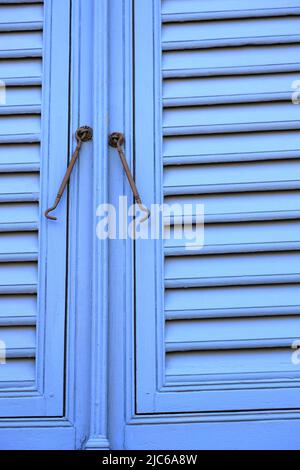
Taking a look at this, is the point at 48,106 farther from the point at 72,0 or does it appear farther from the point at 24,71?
the point at 72,0

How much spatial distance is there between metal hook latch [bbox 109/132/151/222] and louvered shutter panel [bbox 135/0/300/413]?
4 cm

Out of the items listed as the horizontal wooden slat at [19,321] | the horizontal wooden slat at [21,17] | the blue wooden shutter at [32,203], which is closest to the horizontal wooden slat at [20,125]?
the blue wooden shutter at [32,203]

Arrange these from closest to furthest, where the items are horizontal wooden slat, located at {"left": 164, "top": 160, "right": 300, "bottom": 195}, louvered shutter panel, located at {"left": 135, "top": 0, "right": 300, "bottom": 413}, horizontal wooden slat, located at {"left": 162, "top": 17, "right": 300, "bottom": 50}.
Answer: louvered shutter panel, located at {"left": 135, "top": 0, "right": 300, "bottom": 413}
horizontal wooden slat, located at {"left": 164, "top": 160, "right": 300, "bottom": 195}
horizontal wooden slat, located at {"left": 162, "top": 17, "right": 300, "bottom": 50}

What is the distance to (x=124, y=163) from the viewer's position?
230 centimetres

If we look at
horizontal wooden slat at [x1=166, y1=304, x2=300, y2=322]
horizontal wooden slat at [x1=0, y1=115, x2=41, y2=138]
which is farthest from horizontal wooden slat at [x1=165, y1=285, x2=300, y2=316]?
horizontal wooden slat at [x1=0, y1=115, x2=41, y2=138]

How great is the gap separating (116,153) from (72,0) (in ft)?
1.45

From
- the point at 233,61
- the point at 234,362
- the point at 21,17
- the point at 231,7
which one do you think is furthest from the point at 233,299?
the point at 21,17

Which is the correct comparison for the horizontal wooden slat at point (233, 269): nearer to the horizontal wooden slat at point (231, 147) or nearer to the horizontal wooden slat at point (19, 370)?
the horizontal wooden slat at point (231, 147)

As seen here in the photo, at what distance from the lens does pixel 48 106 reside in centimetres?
238

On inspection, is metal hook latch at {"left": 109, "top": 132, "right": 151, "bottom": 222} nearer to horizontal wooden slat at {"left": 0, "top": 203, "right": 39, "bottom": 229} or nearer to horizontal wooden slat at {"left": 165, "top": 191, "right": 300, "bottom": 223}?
horizontal wooden slat at {"left": 165, "top": 191, "right": 300, "bottom": 223}

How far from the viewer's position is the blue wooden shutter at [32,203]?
2.20 metres

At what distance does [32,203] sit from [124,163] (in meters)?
0.24

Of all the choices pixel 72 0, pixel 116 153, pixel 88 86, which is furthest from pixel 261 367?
pixel 72 0

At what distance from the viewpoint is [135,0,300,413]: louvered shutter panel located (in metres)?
2.19
